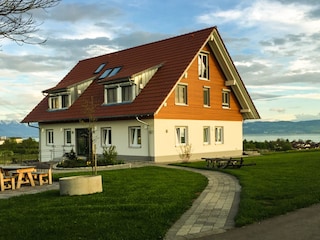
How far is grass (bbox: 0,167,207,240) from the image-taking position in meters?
7.14

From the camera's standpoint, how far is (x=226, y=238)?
6766mm

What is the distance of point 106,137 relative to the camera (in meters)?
27.6

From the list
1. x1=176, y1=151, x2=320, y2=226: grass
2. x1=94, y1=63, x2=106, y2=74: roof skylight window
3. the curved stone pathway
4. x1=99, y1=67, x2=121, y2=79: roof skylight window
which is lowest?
the curved stone pathway

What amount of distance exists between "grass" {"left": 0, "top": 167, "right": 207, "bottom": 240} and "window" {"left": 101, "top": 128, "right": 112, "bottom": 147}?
1436 centimetres

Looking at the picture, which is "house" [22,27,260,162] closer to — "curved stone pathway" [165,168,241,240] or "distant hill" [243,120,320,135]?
"curved stone pathway" [165,168,241,240]

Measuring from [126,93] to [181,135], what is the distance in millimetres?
4533

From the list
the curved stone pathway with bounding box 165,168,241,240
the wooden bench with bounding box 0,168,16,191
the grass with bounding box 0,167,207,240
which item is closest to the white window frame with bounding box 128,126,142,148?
the wooden bench with bounding box 0,168,16,191

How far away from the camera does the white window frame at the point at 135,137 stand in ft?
84.2

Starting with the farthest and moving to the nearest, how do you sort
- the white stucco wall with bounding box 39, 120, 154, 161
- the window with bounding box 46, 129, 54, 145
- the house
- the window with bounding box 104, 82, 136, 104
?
the window with bounding box 46, 129, 54, 145 < the window with bounding box 104, 82, 136, 104 < the house < the white stucco wall with bounding box 39, 120, 154, 161

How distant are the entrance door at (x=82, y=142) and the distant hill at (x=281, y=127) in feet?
95.9

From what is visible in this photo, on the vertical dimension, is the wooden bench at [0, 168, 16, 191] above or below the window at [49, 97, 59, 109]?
below

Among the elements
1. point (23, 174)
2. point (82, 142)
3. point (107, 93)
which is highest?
point (107, 93)

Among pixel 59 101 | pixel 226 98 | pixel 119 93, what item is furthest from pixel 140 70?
pixel 226 98

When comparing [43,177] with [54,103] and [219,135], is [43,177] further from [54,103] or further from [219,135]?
[219,135]
